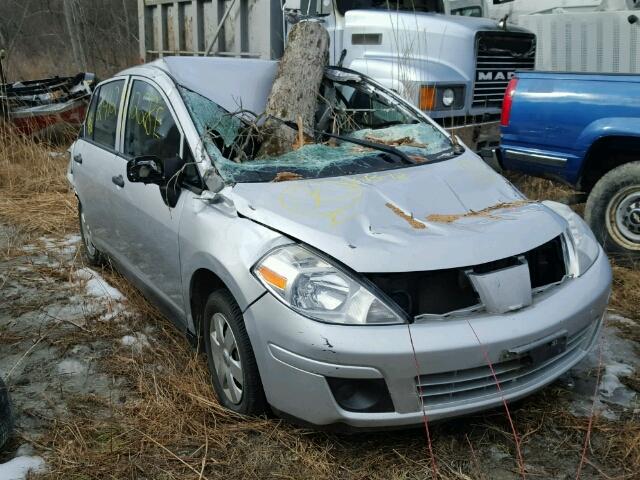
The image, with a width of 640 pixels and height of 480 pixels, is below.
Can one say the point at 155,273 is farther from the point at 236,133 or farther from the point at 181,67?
the point at 181,67

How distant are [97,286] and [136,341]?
118cm

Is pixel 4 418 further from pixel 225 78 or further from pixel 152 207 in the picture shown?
pixel 225 78

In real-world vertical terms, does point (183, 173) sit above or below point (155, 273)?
above

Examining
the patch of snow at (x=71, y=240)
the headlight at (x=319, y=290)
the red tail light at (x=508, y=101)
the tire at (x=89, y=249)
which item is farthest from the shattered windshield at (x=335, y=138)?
the patch of snow at (x=71, y=240)

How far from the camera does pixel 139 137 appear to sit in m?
4.10

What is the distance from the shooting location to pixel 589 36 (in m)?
6.04

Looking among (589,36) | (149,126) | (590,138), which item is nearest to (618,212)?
(590,138)

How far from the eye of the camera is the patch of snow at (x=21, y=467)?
2.76 metres

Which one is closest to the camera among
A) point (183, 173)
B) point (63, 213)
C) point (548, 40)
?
point (183, 173)

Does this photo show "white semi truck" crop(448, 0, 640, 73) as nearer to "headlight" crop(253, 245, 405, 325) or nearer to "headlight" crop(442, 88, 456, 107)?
"headlight" crop(442, 88, 456, 107)

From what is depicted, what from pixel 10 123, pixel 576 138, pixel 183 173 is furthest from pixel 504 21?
pixel 10 123

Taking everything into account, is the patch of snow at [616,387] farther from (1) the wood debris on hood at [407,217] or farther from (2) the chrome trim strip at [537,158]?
(2) the chrome trim strip at [537,158]

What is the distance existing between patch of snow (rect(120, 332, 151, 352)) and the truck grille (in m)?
4.55

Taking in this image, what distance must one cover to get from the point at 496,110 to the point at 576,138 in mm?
2360
